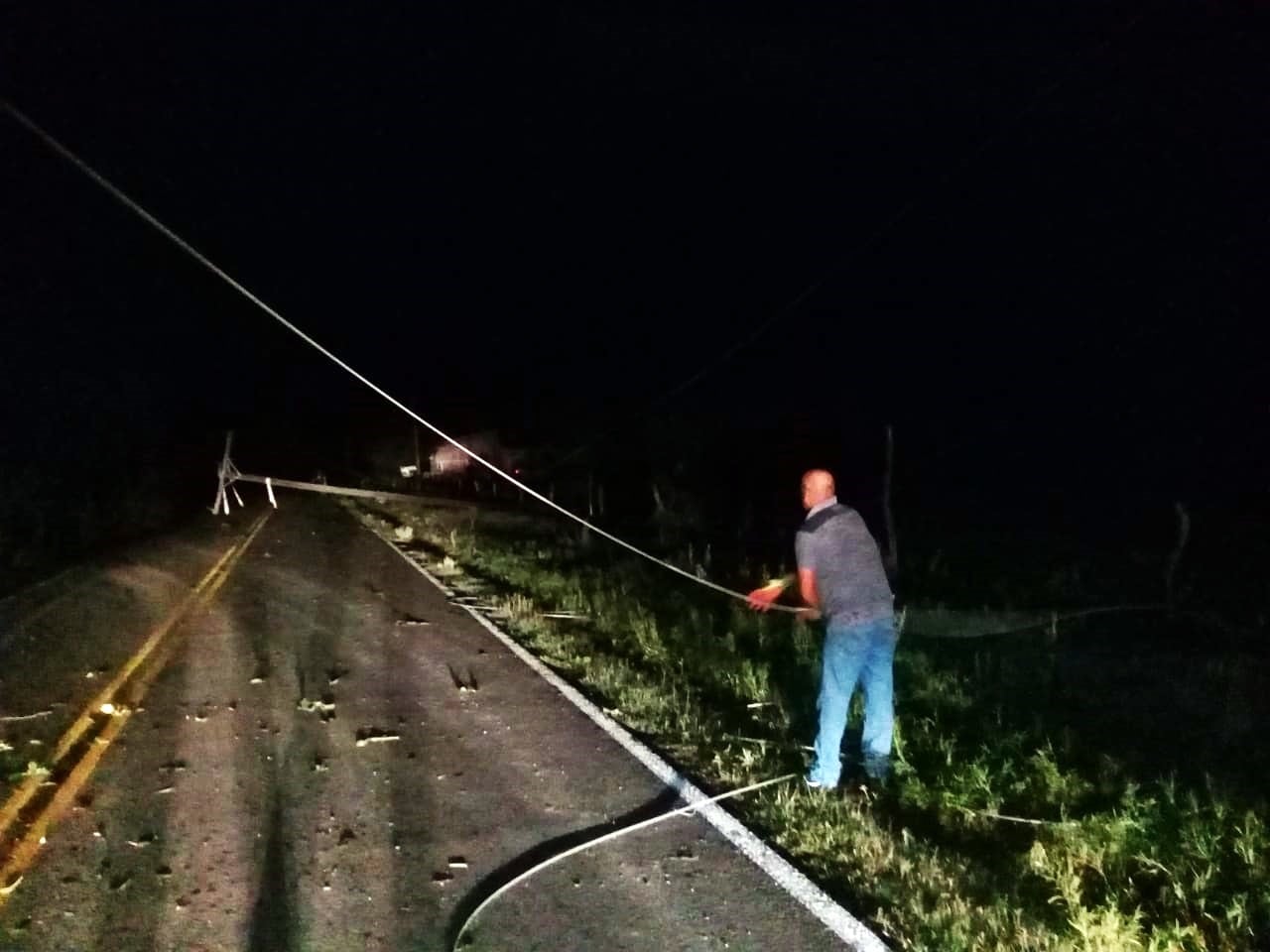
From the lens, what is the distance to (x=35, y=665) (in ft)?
35.7

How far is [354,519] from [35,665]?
15.9 metres

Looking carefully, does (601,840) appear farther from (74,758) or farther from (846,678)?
Result: (74,758)

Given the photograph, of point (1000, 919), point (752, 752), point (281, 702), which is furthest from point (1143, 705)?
point (281, 702)

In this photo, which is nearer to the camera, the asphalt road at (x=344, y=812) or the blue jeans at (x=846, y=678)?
the asphalt road at (x=344, y=812)

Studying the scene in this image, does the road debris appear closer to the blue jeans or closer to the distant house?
the blue jeans

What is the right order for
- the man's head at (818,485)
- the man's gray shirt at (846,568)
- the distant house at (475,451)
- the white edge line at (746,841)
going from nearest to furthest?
the white edge line at (746,841)
the man's gray shirt at (846,568)
the man's head at (818,485)
the distant house at (475,451)

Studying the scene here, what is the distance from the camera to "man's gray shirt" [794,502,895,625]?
6.93 meters

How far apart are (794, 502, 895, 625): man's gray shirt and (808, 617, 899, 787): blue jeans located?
0.09 m

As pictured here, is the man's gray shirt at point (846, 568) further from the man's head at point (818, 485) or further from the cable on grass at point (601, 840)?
the cable on grass at point (601, 840)

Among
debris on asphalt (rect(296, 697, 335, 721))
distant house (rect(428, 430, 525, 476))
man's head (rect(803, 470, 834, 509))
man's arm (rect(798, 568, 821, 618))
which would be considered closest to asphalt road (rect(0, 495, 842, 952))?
debris on asphalt (rect(296, 697, 335, 721))

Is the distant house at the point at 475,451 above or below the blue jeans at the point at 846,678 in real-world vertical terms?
above

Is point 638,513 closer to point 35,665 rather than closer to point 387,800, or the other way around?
point 35,665

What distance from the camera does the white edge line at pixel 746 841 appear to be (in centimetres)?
526

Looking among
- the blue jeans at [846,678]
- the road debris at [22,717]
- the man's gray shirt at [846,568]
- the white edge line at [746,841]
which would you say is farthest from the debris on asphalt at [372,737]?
the man's gray shirt at [846,568]
